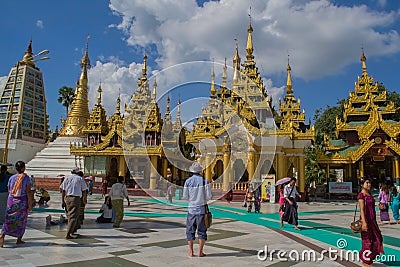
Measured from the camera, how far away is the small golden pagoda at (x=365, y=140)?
29.3 meters

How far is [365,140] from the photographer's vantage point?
97.8 feet

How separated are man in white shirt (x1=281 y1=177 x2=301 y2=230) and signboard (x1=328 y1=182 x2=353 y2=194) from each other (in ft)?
56.9

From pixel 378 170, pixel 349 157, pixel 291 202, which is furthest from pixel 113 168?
pixel 291 202

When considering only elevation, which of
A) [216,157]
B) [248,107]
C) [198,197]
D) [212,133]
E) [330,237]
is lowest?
[330,237]

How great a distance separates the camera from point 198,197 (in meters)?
6.80

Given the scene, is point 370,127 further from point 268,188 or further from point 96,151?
point 96,151

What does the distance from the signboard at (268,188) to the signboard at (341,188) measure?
20.2 feet

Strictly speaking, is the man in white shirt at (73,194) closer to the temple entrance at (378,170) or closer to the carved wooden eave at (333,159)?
the carved wooden eave at (333,159)

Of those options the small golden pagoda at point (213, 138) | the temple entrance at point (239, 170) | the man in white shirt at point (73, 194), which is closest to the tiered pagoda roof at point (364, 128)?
the small golden pagoda at point (213, 138)

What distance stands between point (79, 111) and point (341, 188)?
32.2 metres

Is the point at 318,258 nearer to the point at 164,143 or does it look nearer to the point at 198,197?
the point at 198,197

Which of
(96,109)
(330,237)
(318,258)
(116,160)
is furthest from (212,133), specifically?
(318,258)

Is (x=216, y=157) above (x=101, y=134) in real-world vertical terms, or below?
below

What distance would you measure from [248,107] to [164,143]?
28.6 ft
